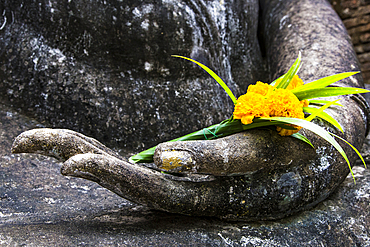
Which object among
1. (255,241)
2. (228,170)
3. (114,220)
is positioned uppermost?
(228,170)

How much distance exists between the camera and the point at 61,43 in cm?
140

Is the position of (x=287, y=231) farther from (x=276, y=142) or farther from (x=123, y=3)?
Result: (x=123, y=3)

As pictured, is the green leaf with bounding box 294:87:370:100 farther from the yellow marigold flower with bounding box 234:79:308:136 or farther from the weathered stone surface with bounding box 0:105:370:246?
the weathered stone surface with bounding box 0:105:370:246

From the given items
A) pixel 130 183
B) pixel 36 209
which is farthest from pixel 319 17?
pixel 36 209

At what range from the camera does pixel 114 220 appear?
0.96m

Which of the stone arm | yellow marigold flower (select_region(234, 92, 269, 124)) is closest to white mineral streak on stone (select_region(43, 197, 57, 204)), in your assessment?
the stone arm

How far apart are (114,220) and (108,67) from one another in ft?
2.40

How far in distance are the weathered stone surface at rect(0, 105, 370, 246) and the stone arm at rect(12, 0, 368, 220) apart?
2.0 inches

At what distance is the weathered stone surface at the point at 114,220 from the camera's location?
0.85 m

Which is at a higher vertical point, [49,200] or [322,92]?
[322,92]

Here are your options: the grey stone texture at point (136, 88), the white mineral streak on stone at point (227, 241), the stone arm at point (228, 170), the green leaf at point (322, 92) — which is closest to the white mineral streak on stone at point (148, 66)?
the grey stone texture at point (136, 88)

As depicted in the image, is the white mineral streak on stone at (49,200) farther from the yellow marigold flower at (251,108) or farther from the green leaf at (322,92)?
the green leaf at (322,92)

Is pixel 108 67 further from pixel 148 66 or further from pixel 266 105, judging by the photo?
pixel 266 105

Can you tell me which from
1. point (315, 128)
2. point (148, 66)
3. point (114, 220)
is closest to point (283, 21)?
point (148, 66)
